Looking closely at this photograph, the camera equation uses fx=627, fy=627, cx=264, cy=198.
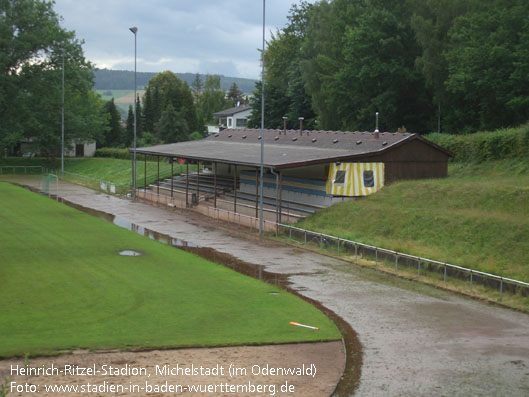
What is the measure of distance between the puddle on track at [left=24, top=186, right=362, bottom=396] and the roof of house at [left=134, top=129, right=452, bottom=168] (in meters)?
6.34

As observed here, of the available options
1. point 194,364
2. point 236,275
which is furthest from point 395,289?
point 194,364

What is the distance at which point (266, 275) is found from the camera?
22.8m

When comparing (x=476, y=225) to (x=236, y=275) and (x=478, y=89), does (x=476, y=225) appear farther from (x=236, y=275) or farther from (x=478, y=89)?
(x=478, y=89)

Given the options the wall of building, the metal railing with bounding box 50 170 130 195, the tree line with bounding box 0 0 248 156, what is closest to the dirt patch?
the wall of building

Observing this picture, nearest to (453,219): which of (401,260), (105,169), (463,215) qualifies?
(463,215)

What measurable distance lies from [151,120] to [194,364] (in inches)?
3884

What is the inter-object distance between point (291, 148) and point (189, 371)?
3032cm

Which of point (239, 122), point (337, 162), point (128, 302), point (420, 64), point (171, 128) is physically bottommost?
point (128, 302)

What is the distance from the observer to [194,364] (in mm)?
13211

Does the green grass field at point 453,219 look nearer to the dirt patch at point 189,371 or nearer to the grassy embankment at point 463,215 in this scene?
the grassy embankment at point 463,215

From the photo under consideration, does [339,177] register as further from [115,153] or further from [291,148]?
[115,153]

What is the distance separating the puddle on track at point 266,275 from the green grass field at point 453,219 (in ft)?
18.7

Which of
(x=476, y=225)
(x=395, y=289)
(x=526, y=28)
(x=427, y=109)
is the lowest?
(x=395, y=289)

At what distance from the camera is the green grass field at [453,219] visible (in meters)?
22.8
